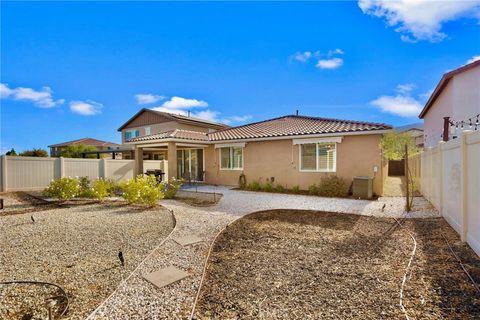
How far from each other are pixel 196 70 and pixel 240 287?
15.2 meters

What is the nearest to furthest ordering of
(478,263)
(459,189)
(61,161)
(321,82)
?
(478,263) < (459,189) < (61,161) < (321,82)

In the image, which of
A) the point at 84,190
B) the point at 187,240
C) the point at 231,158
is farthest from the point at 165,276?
the point at 231,158

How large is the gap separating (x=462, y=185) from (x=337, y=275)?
3.66 meters

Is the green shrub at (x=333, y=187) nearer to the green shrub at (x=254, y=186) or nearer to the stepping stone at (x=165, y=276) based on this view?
the green shrub at (x=254, y=186)

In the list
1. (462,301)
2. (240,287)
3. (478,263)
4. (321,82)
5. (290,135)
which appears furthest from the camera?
(321,82)

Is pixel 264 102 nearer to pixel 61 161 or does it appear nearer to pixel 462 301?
pixel 61 161

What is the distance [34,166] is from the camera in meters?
Result: 13.4

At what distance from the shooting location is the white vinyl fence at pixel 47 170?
41.7 ft

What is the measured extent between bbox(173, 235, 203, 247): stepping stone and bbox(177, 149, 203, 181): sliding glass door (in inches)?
468

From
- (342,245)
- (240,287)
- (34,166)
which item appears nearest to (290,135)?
(342,245)

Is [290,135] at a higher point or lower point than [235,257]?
higher

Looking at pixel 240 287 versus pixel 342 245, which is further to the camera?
pixel 342 245

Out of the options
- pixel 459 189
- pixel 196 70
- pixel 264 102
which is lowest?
pixel 459 189

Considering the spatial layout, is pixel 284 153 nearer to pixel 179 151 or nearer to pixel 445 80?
pixel 445 80
